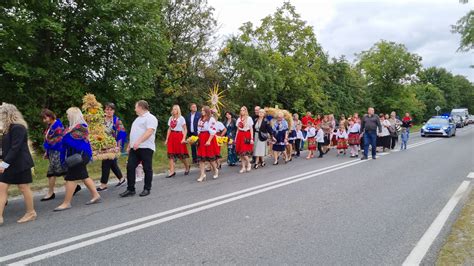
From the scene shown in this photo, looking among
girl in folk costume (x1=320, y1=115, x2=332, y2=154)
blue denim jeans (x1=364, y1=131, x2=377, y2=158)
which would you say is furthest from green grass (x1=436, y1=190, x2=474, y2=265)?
girl in folk costume (x1=320, y1=115, x2=332, y2=154)

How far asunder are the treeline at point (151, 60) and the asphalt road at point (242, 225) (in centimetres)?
866

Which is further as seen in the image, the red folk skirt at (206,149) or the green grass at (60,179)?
the red folk skirt at (206,149)

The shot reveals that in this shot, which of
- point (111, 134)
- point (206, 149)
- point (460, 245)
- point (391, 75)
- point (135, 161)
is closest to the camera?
point (460, 245)

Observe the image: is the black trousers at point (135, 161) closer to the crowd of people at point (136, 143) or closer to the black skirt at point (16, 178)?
the crowd of people at point (136, 143)

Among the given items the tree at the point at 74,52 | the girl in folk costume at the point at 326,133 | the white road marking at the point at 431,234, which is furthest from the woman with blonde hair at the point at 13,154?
the girl in folk costume at the point at 326,133

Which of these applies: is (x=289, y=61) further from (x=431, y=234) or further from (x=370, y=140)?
(x=431, y=234)

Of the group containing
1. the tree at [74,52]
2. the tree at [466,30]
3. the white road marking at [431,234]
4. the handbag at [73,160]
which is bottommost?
the white road marking at [431,234]

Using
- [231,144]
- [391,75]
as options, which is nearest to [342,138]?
[231,144]

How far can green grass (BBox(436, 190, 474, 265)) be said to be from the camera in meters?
3.99

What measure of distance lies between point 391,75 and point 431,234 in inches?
2212

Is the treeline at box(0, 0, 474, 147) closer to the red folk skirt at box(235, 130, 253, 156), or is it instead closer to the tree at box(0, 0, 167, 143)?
the tree at box(0, 0, 167, 143)

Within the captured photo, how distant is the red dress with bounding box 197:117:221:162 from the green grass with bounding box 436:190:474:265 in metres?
5.54

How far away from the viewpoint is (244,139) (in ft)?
35.7

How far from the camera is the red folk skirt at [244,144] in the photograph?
35.6ft
